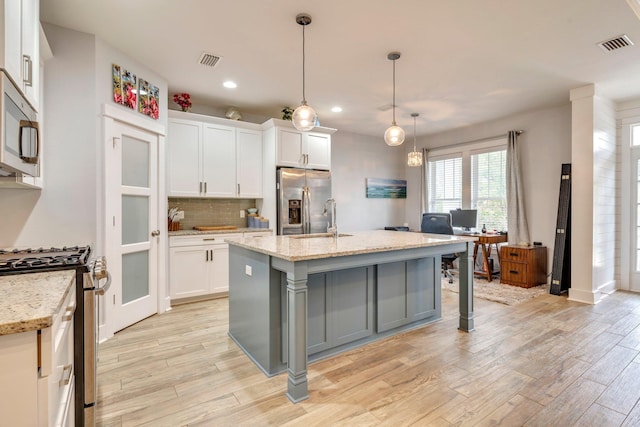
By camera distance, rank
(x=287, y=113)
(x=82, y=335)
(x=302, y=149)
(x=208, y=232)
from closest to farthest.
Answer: (x=82, y=335) < (x=208, y=232) < (x=287, y=113) < (x=302, y=149)

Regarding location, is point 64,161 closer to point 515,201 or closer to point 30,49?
point 30,49

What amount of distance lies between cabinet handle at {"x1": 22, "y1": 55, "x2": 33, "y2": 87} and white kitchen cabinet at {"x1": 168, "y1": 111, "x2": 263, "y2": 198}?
2.31 metres

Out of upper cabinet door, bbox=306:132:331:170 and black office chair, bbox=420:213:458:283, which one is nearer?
black office chair, bbox=420:213:458:283

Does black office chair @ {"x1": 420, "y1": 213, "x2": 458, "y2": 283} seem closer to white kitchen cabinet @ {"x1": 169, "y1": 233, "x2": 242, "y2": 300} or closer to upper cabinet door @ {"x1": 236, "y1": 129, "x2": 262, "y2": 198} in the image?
upper cabinet door @ {"x1": 236, "y1": 129, "x2": 262, "y2": 198}

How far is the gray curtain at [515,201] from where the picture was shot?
5043 millimetres

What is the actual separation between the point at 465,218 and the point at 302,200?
3.07 m

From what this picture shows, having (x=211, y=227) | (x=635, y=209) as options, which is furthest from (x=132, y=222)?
(x=635, y=209)

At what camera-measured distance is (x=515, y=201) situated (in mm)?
5094

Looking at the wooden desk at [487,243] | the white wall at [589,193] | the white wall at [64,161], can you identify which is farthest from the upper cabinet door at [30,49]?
the white wall at [589,193]

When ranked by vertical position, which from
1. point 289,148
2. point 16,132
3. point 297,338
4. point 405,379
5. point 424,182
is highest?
point 289,148

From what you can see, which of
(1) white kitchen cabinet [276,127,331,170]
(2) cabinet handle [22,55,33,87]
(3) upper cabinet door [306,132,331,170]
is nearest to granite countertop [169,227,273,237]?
(1) white kitchen cabinet [276,127,331,170]

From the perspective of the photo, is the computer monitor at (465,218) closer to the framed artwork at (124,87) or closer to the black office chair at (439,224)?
the black office chair at (439,224)

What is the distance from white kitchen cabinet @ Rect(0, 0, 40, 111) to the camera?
53.8 inches

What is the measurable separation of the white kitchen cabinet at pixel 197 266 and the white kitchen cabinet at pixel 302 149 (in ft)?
4.78
